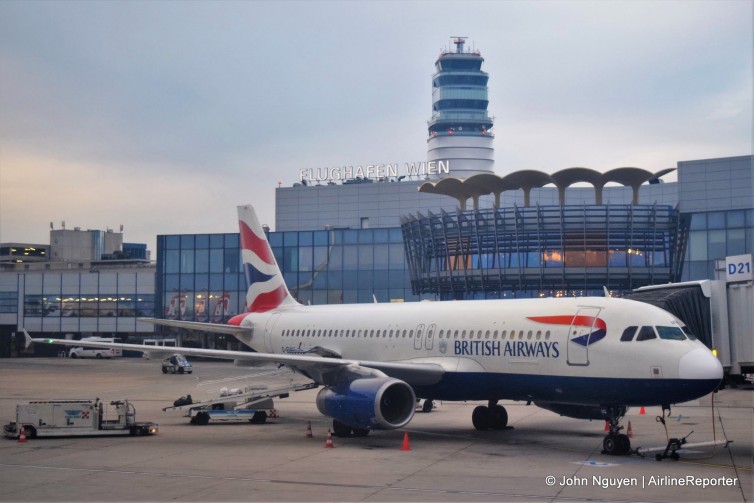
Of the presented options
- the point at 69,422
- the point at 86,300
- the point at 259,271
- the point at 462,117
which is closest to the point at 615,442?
the point at 69,422

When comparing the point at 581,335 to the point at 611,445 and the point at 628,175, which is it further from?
the point at 628,175

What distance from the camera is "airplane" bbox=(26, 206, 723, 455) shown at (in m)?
22.9

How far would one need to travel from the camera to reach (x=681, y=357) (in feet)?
73.3

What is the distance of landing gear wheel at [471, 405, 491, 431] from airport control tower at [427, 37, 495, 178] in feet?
508

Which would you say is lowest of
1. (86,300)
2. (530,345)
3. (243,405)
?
(243,405)

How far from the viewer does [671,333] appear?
2308 cm

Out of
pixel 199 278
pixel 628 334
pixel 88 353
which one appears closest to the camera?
pixel 628 334

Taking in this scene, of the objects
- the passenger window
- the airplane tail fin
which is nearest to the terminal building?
the airplane tail fin

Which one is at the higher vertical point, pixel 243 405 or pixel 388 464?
pixel 243 405

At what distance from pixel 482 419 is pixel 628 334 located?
7.64 m

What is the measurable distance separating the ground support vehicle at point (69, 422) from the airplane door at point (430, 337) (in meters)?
9.44

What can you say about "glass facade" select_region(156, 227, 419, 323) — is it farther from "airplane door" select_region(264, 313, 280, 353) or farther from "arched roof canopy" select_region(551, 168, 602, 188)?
"airplane door" select_region(264, 313, 280, 353)

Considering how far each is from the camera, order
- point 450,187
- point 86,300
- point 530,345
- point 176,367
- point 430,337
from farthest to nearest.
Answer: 1. point 86,300
2. point 450,187
3. point 176,367
4. point 430,337
5. point 530,345

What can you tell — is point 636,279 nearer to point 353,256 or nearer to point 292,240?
point 353,256
